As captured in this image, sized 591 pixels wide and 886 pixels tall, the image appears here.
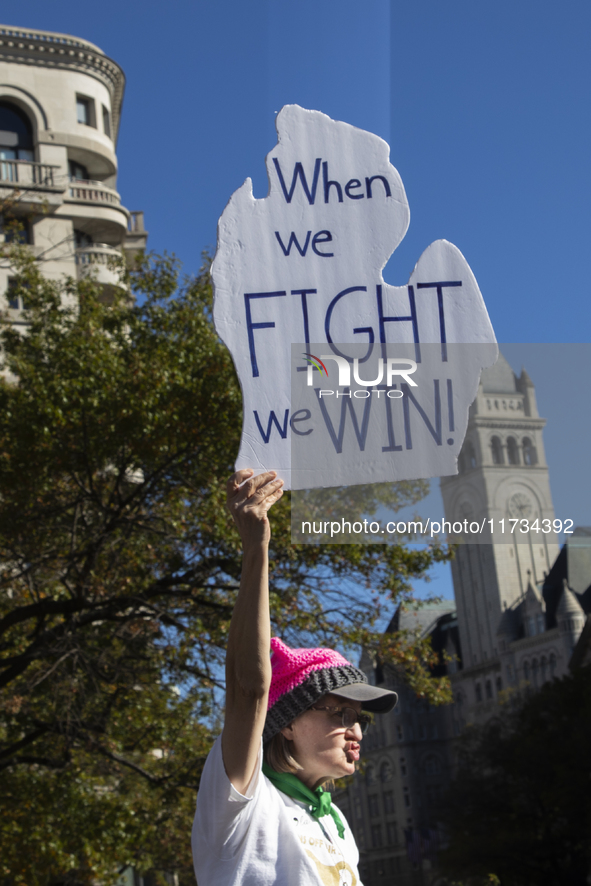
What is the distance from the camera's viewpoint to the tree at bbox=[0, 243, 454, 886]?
11.6 meters

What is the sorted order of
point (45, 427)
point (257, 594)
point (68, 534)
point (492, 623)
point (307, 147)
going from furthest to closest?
1. point (492, 623)
2. point (68, 534)
3. point (45, 427)
4. point (307, 147)
5. point (257, 594)

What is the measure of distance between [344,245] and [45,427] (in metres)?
8.76

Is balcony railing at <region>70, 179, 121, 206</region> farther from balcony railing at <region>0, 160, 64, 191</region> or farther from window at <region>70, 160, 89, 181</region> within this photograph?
balcony railing at <region>0, 160, 64, 191</region>

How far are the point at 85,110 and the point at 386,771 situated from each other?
8015cm

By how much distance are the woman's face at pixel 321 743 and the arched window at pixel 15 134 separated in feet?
136

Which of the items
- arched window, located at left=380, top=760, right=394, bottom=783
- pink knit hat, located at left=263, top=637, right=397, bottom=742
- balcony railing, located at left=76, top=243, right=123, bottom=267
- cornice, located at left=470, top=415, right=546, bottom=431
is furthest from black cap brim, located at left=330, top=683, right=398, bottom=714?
arched window, located at left=380, top=760, right=394, bottom=783

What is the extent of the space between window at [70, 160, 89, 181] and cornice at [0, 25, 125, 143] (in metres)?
3.84

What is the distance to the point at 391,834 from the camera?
326 ft

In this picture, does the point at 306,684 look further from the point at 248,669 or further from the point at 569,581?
the point at 569,581

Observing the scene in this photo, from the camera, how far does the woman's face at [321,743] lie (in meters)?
2.78

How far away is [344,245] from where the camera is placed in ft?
10.9

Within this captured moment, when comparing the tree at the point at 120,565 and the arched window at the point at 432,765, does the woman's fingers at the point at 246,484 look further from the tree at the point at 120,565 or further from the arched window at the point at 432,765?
the arched window at the point at 432,765

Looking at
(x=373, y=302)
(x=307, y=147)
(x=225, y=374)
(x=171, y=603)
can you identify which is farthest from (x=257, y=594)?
(x=171, y=603)

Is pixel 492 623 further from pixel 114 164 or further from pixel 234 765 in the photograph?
pixel 234 765
